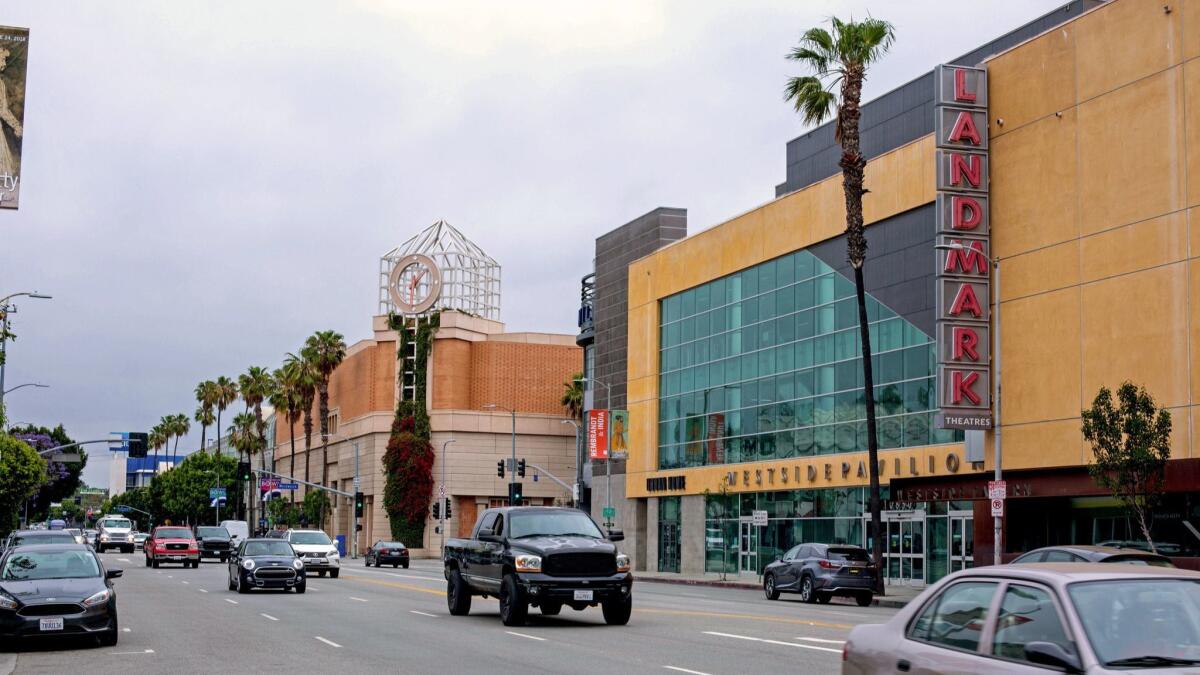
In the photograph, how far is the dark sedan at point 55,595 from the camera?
19.0m

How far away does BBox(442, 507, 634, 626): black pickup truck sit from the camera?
22.4 m

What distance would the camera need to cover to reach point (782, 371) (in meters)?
53.7

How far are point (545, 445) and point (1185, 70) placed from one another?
240ft

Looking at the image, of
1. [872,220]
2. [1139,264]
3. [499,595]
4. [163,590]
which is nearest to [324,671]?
[499,595]

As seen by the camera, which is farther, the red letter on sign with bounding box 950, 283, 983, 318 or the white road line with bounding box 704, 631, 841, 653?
the red letter on sign with bounding box 950, 283, 983, 318

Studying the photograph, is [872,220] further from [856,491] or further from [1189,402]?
[1189,402]

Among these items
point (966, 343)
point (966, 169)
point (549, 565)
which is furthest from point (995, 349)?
point (549, 565)

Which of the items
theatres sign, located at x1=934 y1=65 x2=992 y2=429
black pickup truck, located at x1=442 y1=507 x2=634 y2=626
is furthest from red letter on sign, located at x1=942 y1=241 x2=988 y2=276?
black pickup truck, located at x1=442 y1=507 x2=634 y2=626

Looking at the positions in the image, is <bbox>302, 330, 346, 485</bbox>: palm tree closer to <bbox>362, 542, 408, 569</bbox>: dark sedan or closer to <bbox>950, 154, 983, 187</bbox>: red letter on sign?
<bbox>362, 542, 408, 569</bbox>: dark sedan

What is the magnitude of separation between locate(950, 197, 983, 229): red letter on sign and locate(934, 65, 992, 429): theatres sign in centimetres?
3

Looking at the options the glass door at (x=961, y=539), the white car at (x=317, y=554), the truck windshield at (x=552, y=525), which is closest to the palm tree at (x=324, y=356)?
the white car at (x=317, y=554)

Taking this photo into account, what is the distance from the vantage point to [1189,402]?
33.3m

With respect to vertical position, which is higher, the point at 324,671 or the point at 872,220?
the point at 872,220

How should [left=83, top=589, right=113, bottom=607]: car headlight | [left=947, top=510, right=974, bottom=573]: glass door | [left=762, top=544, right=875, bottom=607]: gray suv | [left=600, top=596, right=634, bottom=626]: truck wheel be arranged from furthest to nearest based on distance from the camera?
1. [left=947, top=510, right=974, bottom=573]: glass door
2. [left=762, top=544, right=875, bottom=607]: gray suv
3. [left=600, top=596, right=634, bottom=626]: truck wheel
4. [left=83, top=589, right=113, bottom=607]: car headlight
